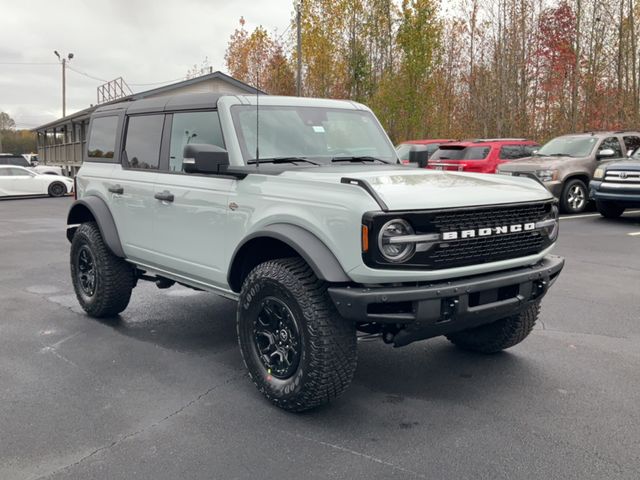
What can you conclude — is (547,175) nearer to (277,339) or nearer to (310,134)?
(310,134)

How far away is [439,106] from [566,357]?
88.2 feet

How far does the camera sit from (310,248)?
11.6 feet

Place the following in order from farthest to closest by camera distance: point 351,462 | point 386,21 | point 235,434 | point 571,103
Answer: point 386,21
point 571,103
point 235,434
point 351,462

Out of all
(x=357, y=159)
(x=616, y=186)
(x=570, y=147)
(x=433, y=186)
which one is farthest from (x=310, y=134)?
(x=570, y=147)

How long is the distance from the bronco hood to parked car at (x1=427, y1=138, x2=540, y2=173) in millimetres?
10750

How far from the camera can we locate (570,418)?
12.0 feet

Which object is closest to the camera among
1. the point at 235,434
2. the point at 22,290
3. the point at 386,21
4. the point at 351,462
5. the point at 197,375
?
the point at 351,462

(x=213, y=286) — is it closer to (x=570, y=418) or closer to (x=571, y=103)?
(x=570, y=418)

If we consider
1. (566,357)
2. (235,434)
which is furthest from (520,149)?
(235,434)

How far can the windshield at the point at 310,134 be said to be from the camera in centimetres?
449

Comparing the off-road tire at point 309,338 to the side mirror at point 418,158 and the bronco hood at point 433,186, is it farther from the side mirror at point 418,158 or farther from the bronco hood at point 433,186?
the side mirror at point 418,158

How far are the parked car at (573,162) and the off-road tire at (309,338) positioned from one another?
421 inches

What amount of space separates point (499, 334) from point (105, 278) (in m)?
3.39

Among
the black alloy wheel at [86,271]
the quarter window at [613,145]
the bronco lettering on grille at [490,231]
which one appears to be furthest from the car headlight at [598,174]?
the black alloy wheel at [86,271]
